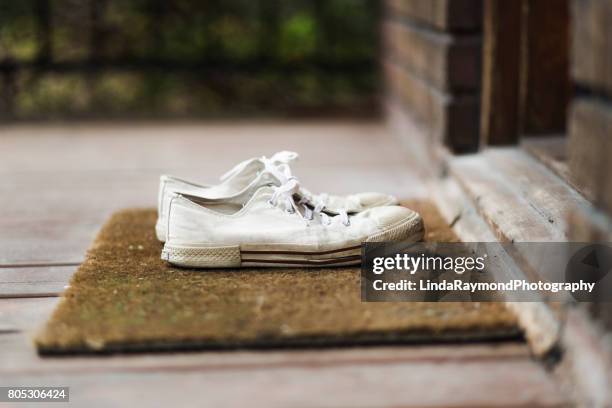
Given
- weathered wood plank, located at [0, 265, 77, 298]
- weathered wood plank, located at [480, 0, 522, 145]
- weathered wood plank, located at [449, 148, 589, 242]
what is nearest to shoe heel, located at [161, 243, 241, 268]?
weathered wood plank, located at [0, 265, 77, 298]

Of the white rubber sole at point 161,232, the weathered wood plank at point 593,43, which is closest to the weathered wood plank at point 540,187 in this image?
the weathered wood plank at point 593,43

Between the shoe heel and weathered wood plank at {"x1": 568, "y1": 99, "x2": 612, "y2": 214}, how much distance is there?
0.71m

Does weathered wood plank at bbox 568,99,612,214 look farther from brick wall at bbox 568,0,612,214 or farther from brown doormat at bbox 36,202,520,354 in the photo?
brown doormat at bbox 36,202,520,354

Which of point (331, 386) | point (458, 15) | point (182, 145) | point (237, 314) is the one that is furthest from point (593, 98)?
point (182, 145)

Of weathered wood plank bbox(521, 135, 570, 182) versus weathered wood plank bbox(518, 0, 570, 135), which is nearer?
weathered wood plank bbox(521, 135, 570, 182)

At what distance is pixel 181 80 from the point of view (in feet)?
14.7

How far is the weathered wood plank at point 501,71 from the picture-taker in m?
2.30

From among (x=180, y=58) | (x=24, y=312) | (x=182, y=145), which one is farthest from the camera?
(x=180, y=58)

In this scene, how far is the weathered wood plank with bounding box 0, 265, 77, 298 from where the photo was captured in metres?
1.71

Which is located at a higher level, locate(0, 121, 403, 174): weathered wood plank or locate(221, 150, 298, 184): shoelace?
locate(221, 150, 298, 184): shoelace

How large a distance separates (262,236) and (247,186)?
151mm

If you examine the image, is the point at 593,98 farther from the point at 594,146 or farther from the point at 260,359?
the point at 260,359

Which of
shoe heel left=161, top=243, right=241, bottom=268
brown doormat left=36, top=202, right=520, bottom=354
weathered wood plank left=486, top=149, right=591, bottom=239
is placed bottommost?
brown doormat left=36, top=202, right=520, bottom=354

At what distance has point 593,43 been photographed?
1.21 m
